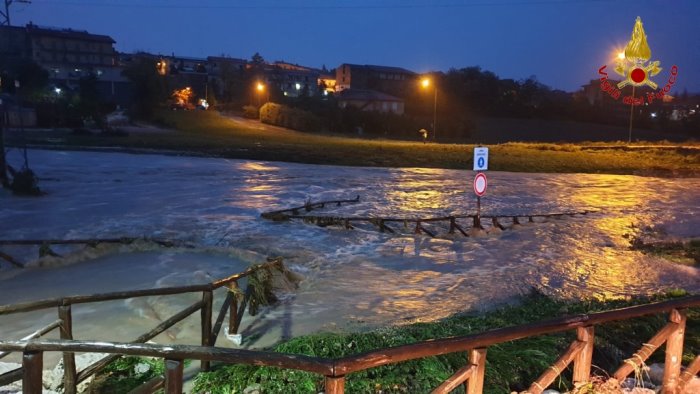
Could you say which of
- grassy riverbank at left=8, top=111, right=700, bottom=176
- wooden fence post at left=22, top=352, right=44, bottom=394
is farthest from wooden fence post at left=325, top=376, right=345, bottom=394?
grassy riverbank at left=8, top=111, right=700, bottom=176

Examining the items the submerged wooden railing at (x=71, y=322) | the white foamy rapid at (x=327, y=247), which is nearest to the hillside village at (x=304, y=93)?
the white foamy rapid at (x=327, y=247)

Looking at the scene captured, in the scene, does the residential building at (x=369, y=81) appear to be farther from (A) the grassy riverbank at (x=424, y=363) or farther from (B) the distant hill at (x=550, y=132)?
(A) the grassy riverbank at (x=424, y=363)

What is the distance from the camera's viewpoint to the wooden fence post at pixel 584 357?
133 inches

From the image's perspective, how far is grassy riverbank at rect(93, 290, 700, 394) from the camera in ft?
14.4

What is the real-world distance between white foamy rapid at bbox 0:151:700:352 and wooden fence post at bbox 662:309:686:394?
4337 millimetres

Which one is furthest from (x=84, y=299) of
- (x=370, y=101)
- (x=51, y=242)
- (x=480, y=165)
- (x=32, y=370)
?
(x=370, y=101)

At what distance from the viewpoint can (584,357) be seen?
3.41m

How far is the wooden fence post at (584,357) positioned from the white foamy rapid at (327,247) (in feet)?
14.2

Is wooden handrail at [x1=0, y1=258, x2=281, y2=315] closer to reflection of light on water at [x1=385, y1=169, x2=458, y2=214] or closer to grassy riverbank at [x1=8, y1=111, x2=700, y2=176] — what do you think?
reflection of light on water at [x1=385, y1=169, x2=458, y2=214]

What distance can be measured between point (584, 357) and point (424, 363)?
5.07 feet

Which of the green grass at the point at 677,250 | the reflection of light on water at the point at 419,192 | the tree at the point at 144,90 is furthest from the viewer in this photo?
the tree at the point at 144,90

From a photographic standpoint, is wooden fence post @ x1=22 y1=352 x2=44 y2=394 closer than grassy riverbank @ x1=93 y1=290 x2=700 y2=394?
Yes

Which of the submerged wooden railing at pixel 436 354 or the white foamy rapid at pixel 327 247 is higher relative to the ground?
the submerged wooden railing at pixel 436 354

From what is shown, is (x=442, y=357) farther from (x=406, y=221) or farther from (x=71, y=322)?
(x=406, y=221)
